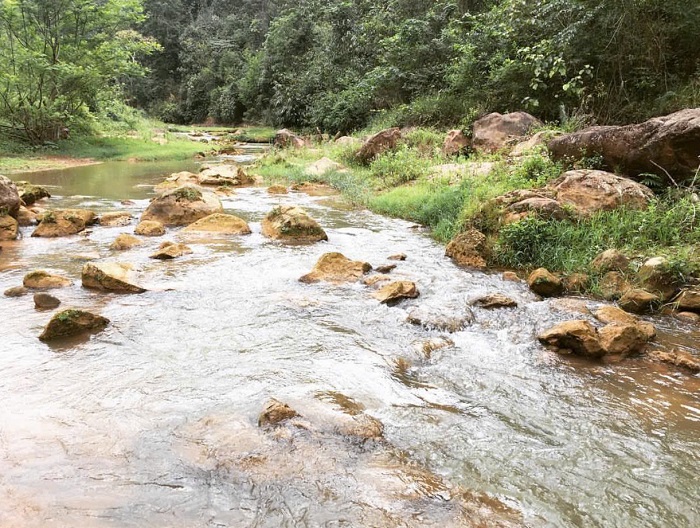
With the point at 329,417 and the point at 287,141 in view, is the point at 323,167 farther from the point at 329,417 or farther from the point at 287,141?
the point at 329,417

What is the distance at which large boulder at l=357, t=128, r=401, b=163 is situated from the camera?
52.3 feet

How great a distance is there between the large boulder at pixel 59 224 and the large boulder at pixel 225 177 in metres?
5.85

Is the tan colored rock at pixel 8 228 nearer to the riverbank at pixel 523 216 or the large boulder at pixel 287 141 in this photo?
the riverbank at pixel 523 216

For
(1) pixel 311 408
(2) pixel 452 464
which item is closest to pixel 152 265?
(1) pixel 311 408

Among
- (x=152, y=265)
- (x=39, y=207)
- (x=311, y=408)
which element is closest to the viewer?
(x=311, y=408)

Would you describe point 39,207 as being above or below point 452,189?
below

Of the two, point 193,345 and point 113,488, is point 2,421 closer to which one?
point 113,488

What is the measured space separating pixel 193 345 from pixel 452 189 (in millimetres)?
6741

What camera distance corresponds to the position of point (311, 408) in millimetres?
3826

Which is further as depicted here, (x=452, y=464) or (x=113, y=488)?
(x=452, y=464)

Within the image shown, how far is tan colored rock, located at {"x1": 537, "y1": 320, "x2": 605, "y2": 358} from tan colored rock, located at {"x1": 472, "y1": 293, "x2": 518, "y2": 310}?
950 mm

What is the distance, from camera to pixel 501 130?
44.3 feet

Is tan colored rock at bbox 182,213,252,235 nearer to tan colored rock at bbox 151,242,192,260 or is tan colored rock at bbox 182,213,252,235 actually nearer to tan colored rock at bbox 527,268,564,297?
tan colored rock at bbox 151,242,192,260

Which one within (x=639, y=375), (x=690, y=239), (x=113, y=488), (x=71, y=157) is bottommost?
(x=71, y=157)
